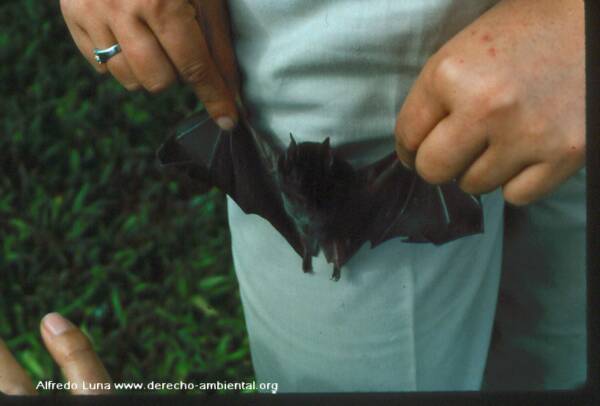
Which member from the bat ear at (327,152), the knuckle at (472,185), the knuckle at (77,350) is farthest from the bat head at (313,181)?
the knuckle at (77,350)

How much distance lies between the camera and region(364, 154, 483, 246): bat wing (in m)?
0.64

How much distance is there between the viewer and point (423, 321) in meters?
0.68

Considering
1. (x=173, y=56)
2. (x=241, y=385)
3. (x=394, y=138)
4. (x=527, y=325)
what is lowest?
(x=527, y=325)

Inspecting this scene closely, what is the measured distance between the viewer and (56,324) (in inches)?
27.3

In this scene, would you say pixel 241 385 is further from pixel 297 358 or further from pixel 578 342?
pixel 578 342

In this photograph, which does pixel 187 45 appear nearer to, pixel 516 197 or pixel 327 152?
pixel 327 152

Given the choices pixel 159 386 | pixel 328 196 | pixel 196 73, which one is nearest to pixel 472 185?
pixel 328 196

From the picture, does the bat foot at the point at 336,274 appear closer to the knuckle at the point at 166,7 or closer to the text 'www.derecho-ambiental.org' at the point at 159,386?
the text 'www.derecho-ambiental.org' at the point at 159,386

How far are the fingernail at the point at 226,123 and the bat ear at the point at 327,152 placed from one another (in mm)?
90

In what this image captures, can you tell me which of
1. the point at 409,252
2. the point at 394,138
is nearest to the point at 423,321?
the point at 409,252

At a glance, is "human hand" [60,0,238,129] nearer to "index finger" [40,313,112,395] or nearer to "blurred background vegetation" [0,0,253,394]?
"blurred background vegetation" [0,0,253,394]

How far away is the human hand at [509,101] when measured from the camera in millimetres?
498

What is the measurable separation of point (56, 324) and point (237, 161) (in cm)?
25

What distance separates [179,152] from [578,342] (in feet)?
1.73
